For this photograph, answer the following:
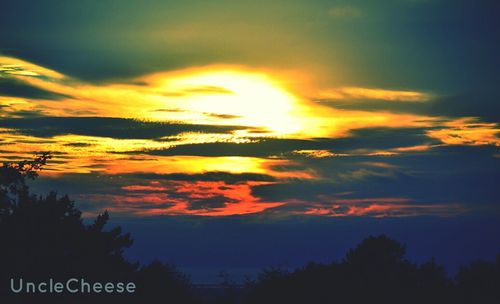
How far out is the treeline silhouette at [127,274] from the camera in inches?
1683

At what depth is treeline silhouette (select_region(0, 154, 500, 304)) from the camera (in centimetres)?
4275

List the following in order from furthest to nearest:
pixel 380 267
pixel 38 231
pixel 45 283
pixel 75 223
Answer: pixel 380 267
pixel 75 223
pixel 38 231
pixel 45 283

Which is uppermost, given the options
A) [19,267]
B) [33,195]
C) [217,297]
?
[33,195]

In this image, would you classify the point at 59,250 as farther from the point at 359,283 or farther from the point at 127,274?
the point at 359,283

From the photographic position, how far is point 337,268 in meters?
56.8

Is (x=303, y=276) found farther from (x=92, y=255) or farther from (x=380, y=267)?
(x=92, y=255)

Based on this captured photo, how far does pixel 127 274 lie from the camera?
161 feet

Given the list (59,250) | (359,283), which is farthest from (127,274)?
(359,283)

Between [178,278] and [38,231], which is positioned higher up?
[38,231]

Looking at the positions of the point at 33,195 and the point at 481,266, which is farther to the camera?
the point at 481,266

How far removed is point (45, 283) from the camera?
4119cm

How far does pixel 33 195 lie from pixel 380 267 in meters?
25.0

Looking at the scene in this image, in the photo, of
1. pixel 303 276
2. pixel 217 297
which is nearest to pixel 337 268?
pixel 303 276

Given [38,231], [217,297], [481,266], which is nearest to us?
[38,231]
